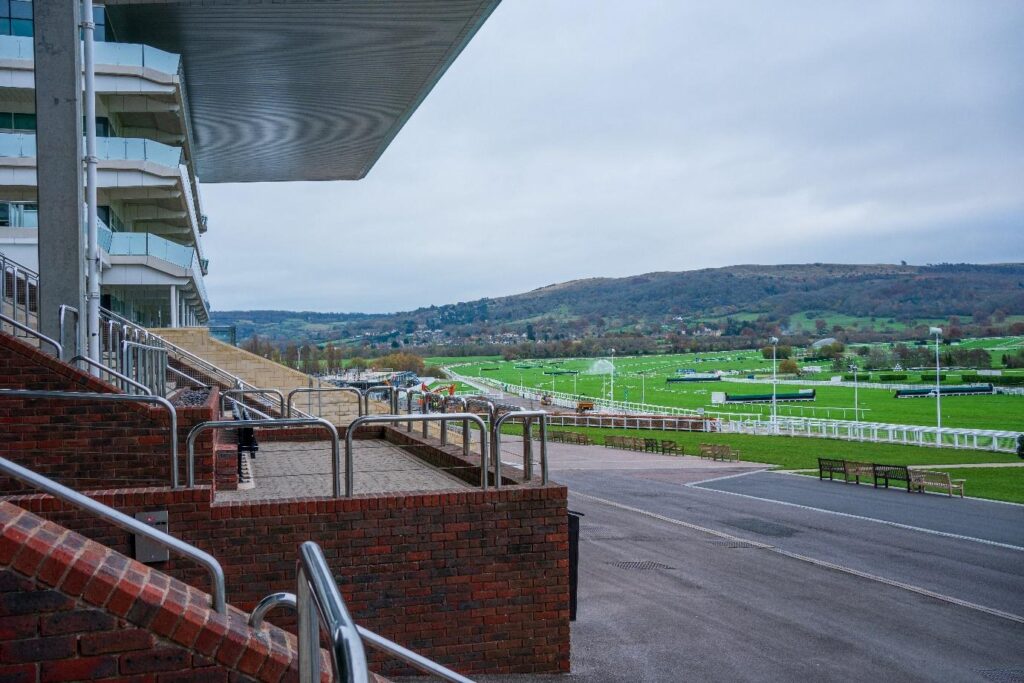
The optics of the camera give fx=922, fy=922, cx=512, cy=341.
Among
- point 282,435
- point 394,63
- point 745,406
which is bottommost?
point 745,406

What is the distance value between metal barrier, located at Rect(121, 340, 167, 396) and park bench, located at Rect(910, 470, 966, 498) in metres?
22.2

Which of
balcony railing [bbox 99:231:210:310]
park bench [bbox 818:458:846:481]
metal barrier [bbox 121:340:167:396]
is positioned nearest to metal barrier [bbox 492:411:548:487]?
metal barrier [bbox 121:340:167:396]

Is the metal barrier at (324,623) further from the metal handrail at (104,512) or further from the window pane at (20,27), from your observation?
the window pane at (20,27)

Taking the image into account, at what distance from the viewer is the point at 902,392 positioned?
12088 cm

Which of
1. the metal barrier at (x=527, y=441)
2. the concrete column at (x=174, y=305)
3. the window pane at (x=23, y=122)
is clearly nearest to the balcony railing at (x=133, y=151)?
the window pane at (x=23, y=122)

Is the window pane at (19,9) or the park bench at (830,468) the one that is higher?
the window pane at (19,9)

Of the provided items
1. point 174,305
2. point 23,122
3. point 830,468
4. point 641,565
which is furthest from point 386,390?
point 23,122

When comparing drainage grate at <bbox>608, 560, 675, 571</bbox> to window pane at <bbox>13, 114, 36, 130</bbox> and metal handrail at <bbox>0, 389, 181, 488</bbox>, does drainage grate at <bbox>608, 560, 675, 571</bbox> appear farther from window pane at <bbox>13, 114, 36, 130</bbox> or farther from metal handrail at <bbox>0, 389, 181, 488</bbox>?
window pane at <bbox>13, 114, 36, 130</bbox>

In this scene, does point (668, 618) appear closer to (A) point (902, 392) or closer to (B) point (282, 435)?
(B) point (282, 435)

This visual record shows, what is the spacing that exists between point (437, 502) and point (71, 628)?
4265 mm

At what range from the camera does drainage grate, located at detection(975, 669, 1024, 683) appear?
9555mm

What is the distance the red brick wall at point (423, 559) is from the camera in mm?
7645

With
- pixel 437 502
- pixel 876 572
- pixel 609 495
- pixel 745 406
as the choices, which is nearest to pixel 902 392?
pixel 745 406

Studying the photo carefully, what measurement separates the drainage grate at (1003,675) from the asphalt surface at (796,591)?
32 millimetres
